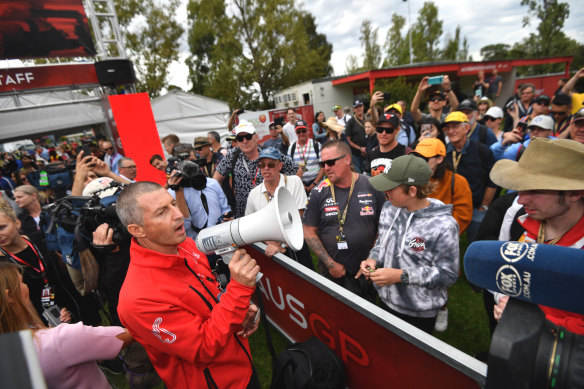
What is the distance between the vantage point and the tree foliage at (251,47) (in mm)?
26062

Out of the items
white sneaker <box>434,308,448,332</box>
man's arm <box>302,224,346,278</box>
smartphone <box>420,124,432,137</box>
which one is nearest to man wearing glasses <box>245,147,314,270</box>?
man's arm <box>302,224,346,278</box>

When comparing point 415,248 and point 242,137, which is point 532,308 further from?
point 242,137

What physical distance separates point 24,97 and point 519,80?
3511 centimetres

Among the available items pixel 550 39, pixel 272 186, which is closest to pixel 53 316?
pixel 272 186

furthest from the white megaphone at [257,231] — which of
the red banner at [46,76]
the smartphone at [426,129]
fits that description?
the red banner at [46,76]

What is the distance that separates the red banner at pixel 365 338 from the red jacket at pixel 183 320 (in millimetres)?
696

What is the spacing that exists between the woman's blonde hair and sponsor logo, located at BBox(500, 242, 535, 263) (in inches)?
90.3

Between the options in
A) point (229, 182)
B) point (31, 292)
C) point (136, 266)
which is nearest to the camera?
point (136, 266)

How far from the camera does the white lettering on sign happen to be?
814 centimetres

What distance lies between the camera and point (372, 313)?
1.69 metres

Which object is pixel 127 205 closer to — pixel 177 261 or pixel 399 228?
pixel 177 261

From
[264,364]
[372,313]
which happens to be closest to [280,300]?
[264,364]

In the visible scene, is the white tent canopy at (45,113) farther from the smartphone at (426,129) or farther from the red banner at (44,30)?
the smartphone at (426,129)

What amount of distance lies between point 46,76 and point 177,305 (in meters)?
10.8
